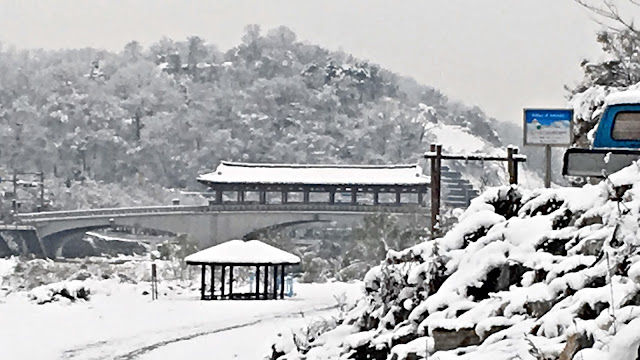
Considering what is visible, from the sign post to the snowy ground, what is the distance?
2346 mm

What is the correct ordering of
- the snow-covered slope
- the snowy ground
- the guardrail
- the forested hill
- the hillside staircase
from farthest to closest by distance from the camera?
1. the forested hill
2. the hillside staircase
3. the guardrail
4. the snowy ground
5. the snow-covered slope

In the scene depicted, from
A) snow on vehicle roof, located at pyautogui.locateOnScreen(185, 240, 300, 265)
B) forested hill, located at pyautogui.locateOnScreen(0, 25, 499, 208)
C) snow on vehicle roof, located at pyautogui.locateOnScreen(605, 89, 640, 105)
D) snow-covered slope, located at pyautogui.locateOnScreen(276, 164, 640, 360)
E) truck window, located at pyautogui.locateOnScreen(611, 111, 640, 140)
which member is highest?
forested hill, located at pyautogui.locateOnScreen(0, 25, 499, 208)

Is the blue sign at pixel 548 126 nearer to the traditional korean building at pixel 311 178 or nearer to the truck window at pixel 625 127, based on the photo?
the truck window at pixel 625 127

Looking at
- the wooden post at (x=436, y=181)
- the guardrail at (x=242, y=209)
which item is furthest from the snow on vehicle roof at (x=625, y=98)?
the guardrail at (x=242, y=209)

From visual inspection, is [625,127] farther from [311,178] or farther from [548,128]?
[311,178]

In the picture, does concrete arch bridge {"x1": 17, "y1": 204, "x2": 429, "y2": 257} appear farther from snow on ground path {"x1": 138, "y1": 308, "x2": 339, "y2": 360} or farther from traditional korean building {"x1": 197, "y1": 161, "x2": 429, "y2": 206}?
snow on ground path {"x1": 138, "y1": 308, "x2": 339, "y2": 360}

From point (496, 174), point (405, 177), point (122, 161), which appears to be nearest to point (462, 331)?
point (405, 177)

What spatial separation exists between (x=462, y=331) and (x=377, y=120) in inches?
4001

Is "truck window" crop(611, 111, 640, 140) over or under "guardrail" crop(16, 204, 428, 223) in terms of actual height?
over

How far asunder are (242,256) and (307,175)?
2778 centimetres

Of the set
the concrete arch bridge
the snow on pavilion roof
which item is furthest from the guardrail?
the snow on pavilion roof

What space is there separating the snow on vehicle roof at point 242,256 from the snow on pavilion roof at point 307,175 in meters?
24.7

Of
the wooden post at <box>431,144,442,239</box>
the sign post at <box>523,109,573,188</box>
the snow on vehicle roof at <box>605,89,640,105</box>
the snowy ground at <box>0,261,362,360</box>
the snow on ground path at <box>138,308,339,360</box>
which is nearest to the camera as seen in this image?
the snow on vehicle roof at <box>605,89,640,105</box>

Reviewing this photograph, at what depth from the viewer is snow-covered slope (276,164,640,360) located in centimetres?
487
